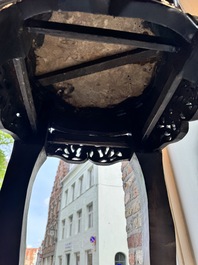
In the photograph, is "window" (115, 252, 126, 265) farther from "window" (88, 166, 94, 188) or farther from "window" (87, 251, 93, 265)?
"window" (88, 166, 94, 188)

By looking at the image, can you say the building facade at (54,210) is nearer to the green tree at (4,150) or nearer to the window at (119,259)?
the window at (119,259)

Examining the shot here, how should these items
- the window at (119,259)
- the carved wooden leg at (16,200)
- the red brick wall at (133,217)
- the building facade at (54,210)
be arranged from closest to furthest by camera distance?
the carved wooden leg at (16,200)
the red brick wall at (133,217)
the window at (119,259)
the building facade at (54,210)

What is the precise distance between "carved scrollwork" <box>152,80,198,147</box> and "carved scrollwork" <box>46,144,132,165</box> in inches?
4.6

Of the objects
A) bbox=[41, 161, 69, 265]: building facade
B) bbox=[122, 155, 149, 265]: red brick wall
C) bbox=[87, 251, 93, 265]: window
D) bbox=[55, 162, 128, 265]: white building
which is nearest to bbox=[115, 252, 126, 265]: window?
bbox=[55, 162, 128, 265]: white building

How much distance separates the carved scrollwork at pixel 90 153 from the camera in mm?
782

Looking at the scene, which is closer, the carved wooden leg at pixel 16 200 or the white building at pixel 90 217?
the carved wooden leg at pixel 16 200

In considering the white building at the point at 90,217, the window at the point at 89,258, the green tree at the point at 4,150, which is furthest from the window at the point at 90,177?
the green tree at the point at 4,150

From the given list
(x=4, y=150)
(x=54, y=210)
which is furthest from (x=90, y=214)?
(x=4, y=150)

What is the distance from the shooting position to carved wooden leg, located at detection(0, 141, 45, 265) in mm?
570

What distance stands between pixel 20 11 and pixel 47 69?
262 mm

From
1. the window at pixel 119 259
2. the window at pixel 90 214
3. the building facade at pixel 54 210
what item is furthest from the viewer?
the window at pixel 90 214

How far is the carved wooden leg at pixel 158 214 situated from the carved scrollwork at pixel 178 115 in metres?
0.06

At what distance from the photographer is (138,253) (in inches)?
49.1

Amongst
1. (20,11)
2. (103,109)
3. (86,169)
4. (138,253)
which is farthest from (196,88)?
(86,169)
